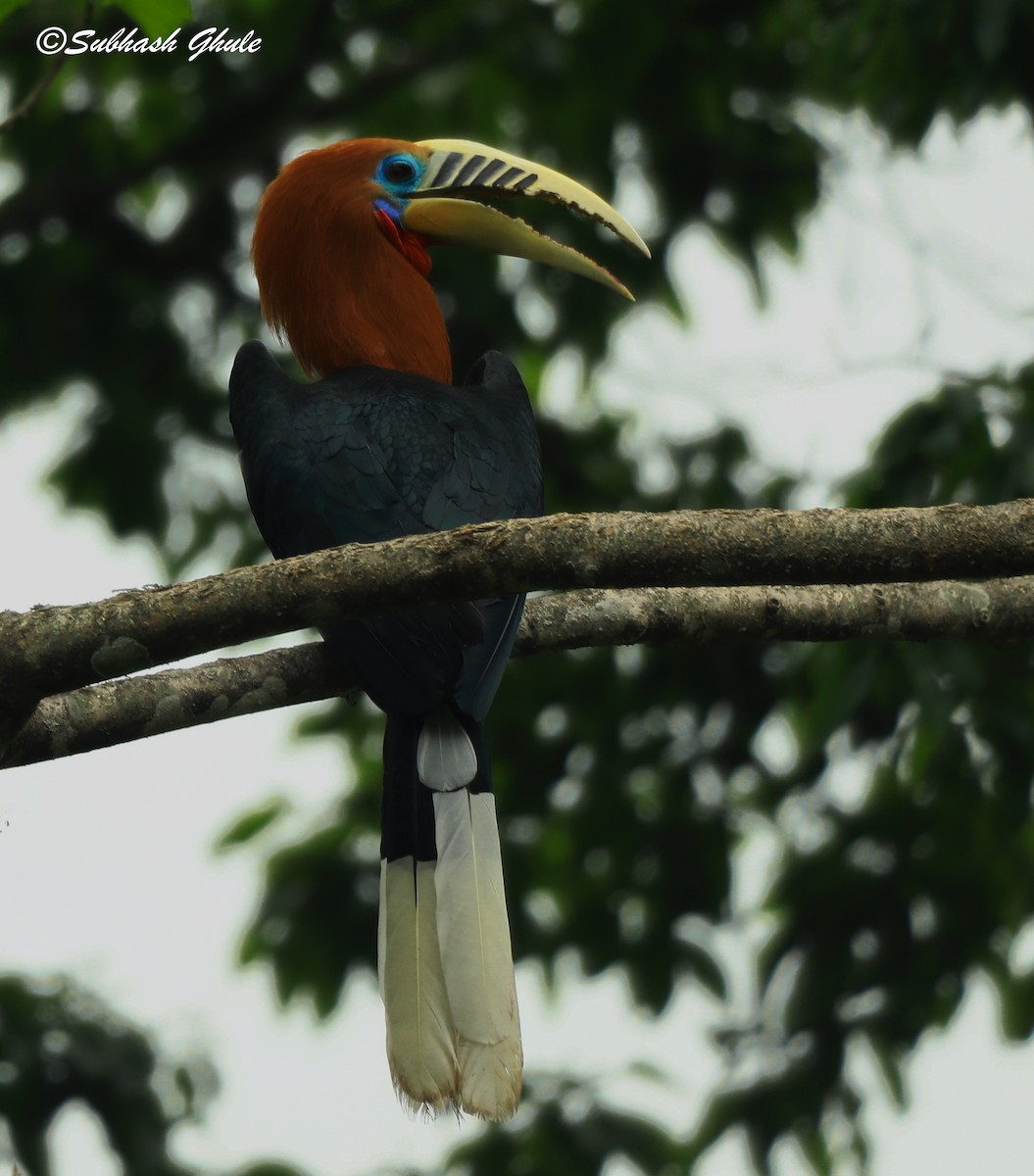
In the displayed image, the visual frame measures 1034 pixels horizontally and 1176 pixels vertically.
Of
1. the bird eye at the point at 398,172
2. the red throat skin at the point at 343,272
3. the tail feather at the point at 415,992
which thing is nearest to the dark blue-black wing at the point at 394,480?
the red throat skin at the point at 343,272

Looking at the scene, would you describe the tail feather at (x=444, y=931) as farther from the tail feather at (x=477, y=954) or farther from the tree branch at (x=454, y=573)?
the tree branch at (x=454, y=573)

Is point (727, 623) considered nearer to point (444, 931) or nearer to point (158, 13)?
point (444, 931)

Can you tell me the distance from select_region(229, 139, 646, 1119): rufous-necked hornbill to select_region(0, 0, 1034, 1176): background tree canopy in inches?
36.2

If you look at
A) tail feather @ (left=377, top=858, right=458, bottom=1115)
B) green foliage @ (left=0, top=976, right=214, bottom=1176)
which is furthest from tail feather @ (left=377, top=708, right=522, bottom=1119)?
green foliage @ (left=0, top=976, right=214, bottom=1176)

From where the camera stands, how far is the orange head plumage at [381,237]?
497cm

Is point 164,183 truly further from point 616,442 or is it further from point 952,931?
point 952,931

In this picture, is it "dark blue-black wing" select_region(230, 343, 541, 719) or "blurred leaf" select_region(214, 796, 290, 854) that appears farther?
"blurred leaf" select_region(214, 796, 290, 854)

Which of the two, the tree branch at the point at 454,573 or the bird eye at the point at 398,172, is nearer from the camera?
the tree branch at the point at 454,573

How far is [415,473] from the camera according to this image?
13.6 ft

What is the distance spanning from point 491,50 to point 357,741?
8.36ft

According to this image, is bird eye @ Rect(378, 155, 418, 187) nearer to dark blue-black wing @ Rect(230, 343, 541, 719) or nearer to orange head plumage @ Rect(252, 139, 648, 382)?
orange head plumage @ Rect(252, 139, 648, 382)

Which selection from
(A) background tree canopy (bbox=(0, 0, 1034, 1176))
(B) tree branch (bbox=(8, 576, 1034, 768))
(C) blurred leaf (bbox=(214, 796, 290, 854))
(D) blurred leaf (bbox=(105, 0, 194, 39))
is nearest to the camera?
(B) tree branch (bbox=(8, 576, 1034, 768))

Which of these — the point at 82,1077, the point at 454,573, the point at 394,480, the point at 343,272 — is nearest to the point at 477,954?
the point at 394,480

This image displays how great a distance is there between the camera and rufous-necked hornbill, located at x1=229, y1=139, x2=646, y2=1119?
3.68 meters
